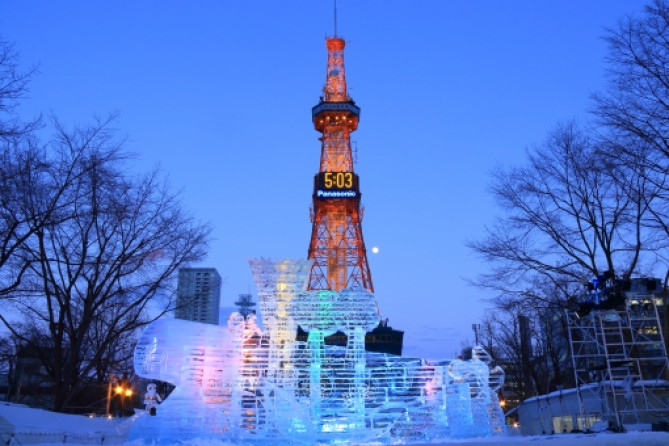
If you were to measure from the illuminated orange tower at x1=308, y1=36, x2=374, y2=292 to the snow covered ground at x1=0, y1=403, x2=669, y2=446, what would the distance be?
126ft

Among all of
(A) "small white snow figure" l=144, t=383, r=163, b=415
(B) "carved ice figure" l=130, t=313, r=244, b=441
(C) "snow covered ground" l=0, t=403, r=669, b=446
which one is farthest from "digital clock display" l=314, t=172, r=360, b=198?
(B) "carved ice figure" l=130, t=313, r=244, b=441

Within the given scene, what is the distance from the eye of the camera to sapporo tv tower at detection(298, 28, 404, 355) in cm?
5269

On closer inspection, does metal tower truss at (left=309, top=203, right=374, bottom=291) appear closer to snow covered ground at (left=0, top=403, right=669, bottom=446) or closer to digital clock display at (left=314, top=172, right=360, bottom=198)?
digital clock display at (left=314, top=172, right=360, bottom=198)

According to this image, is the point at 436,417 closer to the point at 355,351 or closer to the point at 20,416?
the point at 355,351

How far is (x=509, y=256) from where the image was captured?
16.8 metres

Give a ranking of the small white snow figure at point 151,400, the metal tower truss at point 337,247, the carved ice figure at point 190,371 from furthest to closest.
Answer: the metal tower truss at point 337,247 < the small white snow figure at point 151,400 < the carved ice figure at point 190,371

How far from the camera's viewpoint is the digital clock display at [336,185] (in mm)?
54812

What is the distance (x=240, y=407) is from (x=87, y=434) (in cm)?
353

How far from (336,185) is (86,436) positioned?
46.0 metres

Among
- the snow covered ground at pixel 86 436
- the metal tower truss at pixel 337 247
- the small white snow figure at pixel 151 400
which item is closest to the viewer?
the snow covered ground at pixel 86 436

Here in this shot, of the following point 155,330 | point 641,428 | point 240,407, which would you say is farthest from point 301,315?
point 641,428

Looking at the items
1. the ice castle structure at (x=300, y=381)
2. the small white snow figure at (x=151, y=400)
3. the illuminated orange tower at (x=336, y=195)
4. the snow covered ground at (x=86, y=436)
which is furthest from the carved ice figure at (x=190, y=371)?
the illuminated orange tower at (x=336, y=195)

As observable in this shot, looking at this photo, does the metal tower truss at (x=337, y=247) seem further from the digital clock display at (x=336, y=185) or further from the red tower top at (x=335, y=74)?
the red tower top at (x=335, y=74)

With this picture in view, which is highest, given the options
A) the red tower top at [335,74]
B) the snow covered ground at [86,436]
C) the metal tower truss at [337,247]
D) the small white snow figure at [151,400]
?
the red tower top at [335,74]
